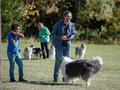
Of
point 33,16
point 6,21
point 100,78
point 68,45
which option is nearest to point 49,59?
point 100,78

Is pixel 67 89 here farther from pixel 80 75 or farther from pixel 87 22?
pixel 87 22

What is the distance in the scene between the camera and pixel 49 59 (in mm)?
24250

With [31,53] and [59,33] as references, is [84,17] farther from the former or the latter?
[59,33]

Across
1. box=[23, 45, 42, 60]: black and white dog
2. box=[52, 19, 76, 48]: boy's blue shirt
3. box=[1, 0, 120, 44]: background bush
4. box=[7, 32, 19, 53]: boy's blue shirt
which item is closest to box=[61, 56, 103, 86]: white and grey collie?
box=[52, 19, 76, 48]: boy's blue shirt

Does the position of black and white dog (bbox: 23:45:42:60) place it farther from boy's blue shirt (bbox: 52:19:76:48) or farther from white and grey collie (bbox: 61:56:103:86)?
white and grey collie (bbox: 61:56:103:86)

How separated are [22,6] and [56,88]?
3022cm

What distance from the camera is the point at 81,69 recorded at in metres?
13.8

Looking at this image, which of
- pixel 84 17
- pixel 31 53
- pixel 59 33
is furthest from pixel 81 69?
pixel 84 17

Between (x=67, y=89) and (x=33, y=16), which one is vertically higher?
(x=33, y=16)

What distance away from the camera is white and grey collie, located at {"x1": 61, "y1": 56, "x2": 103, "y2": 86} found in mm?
13805

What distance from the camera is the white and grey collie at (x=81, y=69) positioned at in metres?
13.8

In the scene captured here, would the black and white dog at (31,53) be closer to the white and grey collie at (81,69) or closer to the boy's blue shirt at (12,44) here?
the boy's blue shirt at (12,44)

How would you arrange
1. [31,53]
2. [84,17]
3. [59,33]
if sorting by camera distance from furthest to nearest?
1. [84,17]
2. [31,53]
3. [59,33]

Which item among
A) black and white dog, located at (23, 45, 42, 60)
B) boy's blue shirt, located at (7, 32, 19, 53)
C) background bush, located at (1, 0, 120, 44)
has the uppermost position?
background bush, located at (1, 0, 120, 44)
